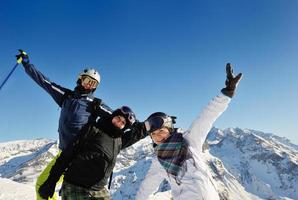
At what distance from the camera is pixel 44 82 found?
27.2 ft

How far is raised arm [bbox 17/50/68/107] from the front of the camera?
7.95 m

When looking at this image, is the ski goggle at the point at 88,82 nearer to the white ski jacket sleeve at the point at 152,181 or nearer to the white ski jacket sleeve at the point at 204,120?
the white ski jacket sleeve at the point at 152,181

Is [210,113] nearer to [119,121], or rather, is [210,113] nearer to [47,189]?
[119,121]

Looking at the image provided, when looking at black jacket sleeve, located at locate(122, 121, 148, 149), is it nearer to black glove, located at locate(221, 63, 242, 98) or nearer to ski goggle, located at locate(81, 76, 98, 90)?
ski goggle, located at locate(81, 76, 98, 90)

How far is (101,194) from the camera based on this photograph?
636 centimetres

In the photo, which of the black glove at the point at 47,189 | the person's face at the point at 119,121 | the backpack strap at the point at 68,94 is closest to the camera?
the black glove at the point at 47,189

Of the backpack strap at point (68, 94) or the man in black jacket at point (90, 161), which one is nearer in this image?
the man in black jacket at point (90, 161)

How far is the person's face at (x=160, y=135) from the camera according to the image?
22.0ft

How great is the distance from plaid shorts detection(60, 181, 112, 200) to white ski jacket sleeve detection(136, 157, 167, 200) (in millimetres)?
795

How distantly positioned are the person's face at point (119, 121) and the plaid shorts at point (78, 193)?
4.26ft

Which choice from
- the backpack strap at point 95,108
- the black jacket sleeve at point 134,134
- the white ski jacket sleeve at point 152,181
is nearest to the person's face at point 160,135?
the white ski jacket sleeve at point 152,181

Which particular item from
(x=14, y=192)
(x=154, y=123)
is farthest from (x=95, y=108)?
(x=14, y=192)

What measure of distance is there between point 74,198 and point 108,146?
3.73 feet

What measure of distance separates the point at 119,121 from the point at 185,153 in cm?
150
